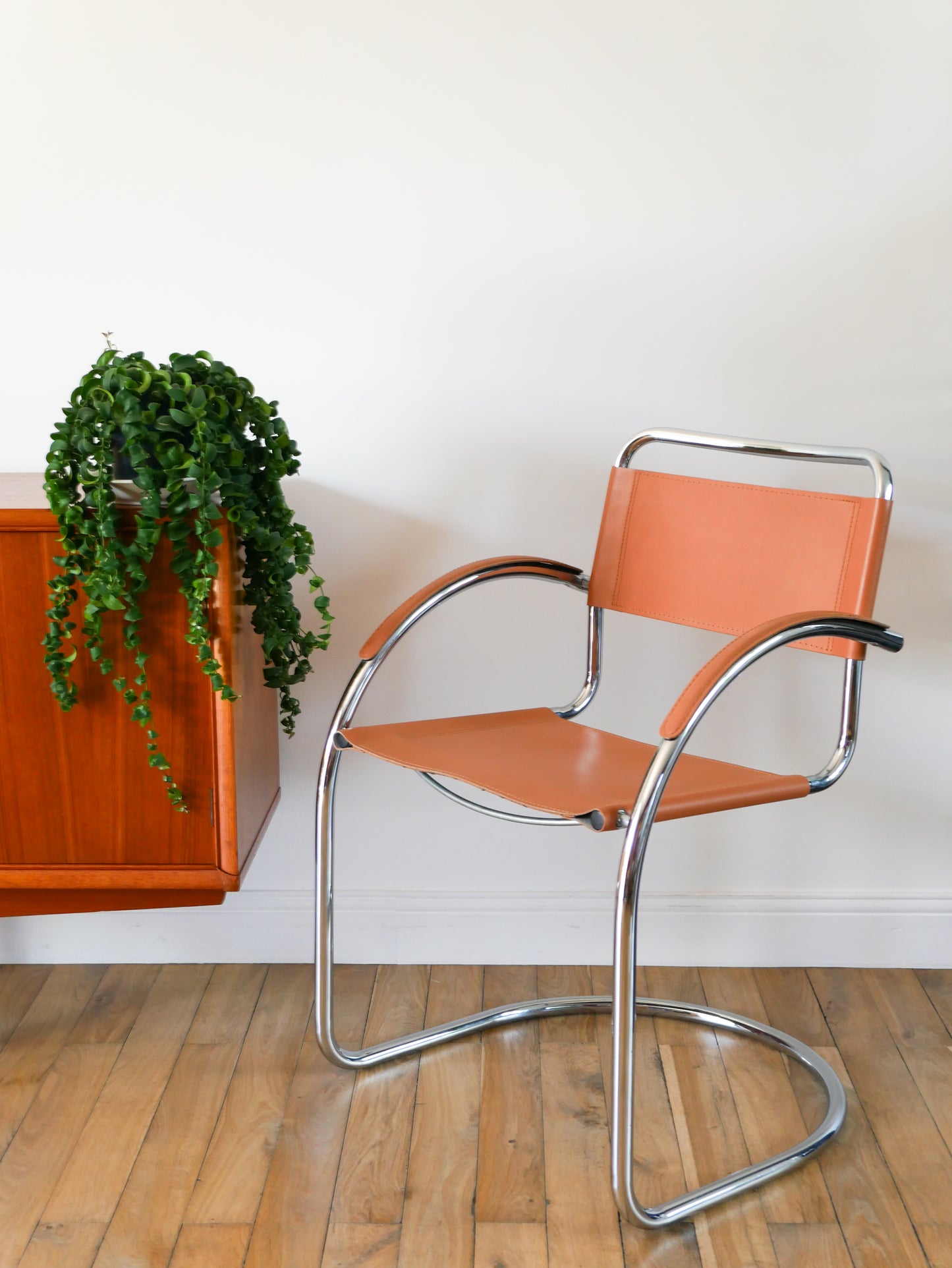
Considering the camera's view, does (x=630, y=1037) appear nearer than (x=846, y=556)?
Yes

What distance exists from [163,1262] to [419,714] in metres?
0.93

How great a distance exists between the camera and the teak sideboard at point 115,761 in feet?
4.78

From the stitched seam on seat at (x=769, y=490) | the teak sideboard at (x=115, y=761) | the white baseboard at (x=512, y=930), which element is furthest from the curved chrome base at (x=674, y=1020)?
the stitched seam on seat at (x=769, y=490)

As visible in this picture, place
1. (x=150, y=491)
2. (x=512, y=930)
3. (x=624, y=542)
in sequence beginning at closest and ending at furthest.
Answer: (x=150, y=491) < (x=624, y=542) < (x=512, y=930)

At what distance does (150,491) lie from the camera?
1354 mm

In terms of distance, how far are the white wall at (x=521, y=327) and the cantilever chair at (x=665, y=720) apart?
0.73 feet

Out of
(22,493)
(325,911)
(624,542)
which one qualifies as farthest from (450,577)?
(22,493)

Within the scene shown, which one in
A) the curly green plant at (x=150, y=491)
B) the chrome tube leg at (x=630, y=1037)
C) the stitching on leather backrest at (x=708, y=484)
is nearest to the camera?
the chrome tube leg at (x=630, y=1037)

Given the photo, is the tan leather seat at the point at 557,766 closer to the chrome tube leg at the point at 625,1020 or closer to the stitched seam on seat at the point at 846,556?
the chrome tube leg at the point at 625,1020

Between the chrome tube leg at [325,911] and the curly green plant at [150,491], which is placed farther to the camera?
the chrome tube leg at [325,911]

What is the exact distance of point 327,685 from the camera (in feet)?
6.27

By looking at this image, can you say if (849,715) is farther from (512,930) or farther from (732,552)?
(512,930)

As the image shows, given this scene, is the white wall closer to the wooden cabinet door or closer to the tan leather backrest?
the tan leather backrest

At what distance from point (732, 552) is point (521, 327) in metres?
0.53
